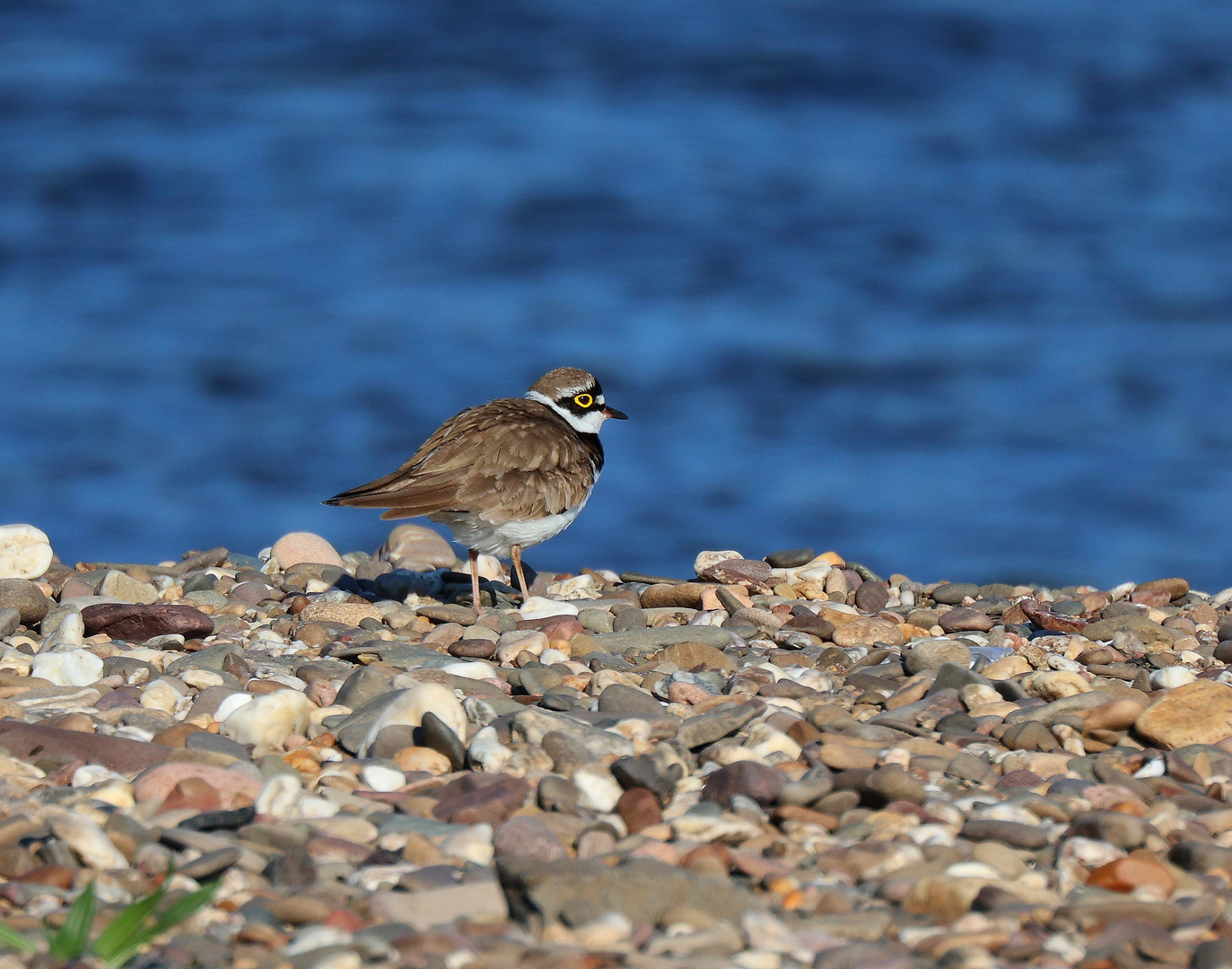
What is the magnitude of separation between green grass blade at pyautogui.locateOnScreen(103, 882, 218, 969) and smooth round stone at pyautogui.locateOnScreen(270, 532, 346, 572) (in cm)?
523

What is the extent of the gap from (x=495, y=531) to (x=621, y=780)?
3.45 meters

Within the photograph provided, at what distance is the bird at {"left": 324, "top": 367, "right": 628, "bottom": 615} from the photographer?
7332 mm

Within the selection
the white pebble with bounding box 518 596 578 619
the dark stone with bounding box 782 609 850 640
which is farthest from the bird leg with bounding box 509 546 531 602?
the dark stone with bounding box 782 609 850 640

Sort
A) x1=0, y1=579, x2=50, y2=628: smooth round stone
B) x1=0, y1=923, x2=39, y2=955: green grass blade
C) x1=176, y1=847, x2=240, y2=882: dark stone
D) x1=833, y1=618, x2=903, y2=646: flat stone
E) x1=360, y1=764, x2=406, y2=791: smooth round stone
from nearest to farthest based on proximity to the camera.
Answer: x1=0, y1=923, x2=39, y2=955: green grass blade → x1=176, y1=847, x2=240, y2=882: dark stone → x1=360, y1=764, x2=406, y2=791: smooth round stone → x1=833, y1=618, x2=903, y2=646: flat stone → x1=0, y1=579, x2=50, y2=628: smooth round stone

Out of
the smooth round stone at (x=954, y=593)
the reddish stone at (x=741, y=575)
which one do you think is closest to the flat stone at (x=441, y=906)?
the reddish stone at (x=741, y=575)

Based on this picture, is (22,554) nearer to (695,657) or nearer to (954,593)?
(695,657)

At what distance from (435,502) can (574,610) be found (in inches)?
39.2

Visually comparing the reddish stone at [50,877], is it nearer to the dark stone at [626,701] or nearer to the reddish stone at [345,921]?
the reddish stone at [345,921]

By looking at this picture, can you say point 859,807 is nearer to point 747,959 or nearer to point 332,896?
point 747,959

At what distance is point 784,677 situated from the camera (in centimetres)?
564

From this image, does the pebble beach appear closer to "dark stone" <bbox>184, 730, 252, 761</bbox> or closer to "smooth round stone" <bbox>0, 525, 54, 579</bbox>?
"dark stone" <bbox>184, 730, 252, 761</bbox>

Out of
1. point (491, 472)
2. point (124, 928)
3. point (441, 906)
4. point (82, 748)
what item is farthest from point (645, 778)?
point (491, 472)

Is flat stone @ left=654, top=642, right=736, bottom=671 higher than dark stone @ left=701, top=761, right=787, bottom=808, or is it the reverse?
flat stone @ left=654, top=642, right=736, bottom=671

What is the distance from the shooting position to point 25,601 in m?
6.56
